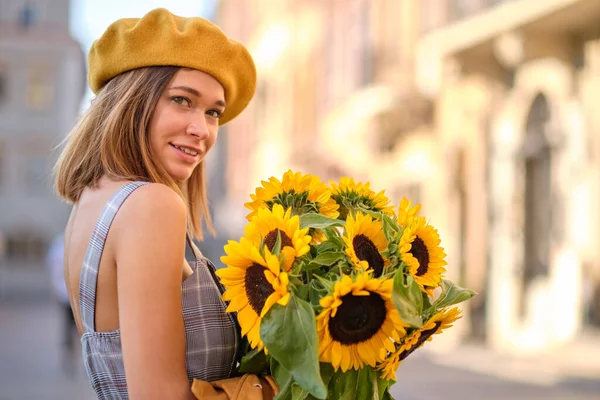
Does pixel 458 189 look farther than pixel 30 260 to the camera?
No

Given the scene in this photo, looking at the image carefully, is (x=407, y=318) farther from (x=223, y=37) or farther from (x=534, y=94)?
(x=534, y=94)

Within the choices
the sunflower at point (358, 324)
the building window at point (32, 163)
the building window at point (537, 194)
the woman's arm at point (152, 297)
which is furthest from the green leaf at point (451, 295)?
the building window at point (32, 163)

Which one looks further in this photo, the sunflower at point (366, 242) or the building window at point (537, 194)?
the building window at point (537, 194)

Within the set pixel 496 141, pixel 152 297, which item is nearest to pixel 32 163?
pixel 496 141

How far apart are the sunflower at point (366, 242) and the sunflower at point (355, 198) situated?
0.17m

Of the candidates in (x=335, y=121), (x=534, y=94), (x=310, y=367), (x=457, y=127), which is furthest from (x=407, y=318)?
(x=335, y=121)

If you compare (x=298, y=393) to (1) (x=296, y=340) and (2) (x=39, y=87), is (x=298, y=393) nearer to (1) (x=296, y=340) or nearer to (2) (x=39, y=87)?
(1) (x=296, y=340)

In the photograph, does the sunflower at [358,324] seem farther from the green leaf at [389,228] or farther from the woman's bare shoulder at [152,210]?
the woman's bare shoulder at [152,210]

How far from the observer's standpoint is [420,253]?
6.26 feet

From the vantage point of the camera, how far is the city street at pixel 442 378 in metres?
8.91

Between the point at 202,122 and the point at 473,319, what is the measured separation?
523 inches

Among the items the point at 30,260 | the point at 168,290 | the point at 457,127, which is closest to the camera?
the point at 168,290

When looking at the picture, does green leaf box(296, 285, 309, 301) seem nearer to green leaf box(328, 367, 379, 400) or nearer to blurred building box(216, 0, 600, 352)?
green leaf box(328, 367, 379, 400)

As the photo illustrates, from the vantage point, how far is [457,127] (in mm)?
14797
